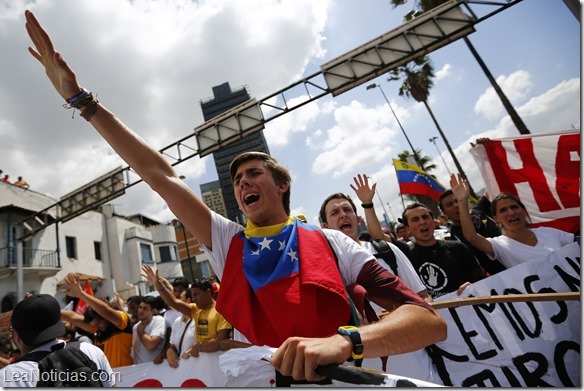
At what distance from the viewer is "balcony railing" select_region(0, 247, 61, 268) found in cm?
1655

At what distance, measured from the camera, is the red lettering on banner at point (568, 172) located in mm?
4480

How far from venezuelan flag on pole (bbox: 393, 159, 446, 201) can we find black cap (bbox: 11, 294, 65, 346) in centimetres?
874

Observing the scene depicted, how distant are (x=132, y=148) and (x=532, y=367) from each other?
3.05 metres

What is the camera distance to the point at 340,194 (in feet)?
11.7

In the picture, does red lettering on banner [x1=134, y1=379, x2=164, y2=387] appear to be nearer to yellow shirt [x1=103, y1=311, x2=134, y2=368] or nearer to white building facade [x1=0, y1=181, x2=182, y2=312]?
yellow shirt [x1=103, y1=311, x2=134, y2=368]

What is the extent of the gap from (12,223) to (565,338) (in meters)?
22.8

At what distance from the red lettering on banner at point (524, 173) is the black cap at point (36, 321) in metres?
6.12

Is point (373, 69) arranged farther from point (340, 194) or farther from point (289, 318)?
point (289, 318)

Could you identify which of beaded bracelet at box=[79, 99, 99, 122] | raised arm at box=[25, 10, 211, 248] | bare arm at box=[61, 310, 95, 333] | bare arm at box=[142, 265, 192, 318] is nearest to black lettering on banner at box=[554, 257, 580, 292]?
raised arm at box=[25, 10, 211, 248]

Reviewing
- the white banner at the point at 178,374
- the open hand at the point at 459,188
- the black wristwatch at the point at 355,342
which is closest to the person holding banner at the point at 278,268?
the black wristwatch at the point at 355,342

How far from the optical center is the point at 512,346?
2.31m

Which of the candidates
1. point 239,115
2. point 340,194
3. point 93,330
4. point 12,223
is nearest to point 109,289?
point 12,223

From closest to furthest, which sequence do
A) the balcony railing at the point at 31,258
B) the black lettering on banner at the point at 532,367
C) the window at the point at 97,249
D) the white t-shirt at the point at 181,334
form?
the black lettering on banner at the point at 532,367 → the white t-shirt at the point at 181,334 → the balcony railing at the point at 31,258 → the window at the point at 97,249

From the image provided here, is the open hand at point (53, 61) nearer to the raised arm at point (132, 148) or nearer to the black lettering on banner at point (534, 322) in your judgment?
the raised arm at point (132, 148)
